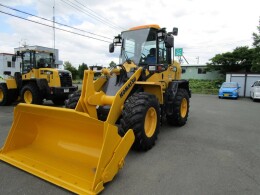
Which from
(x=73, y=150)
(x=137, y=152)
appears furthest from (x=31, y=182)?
(x=137, y=152)

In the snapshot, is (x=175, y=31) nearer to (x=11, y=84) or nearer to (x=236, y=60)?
(x=11, y=84)

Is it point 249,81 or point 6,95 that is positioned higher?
point 249,81

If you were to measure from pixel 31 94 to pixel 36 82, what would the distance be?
60 centimetres

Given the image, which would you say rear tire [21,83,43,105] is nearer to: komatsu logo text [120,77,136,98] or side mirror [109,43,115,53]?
side mirror [109,43,115,53]

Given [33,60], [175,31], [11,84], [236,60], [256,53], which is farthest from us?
[236,60]

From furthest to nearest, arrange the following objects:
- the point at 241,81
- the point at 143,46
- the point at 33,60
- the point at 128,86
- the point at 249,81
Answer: the point at 241,81 < the point at 249,81 < the point at 33,60 < the point at 143,46 < the point at 128,86

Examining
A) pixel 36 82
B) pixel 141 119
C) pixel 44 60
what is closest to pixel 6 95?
pixel 36 82

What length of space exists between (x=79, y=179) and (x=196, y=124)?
5.24m

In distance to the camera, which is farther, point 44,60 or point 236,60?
point 236,60

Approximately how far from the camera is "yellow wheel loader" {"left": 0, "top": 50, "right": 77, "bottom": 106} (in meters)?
9.85

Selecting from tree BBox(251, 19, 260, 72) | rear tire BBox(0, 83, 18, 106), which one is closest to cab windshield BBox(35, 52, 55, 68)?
rear tire BBox(0, 83, 18, 106)

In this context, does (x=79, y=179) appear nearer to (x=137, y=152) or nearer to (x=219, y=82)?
(x=137, y=152)

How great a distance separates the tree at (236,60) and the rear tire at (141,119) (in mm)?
26995

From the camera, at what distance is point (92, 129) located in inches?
139
